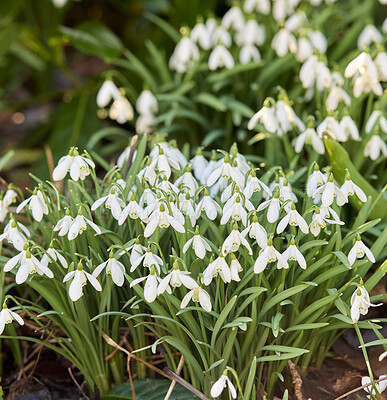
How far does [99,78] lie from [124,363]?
1606mm

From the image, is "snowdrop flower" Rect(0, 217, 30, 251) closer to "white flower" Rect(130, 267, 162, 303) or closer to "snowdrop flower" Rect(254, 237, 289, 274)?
"white flower" Rect(130, 267, 162, 303)

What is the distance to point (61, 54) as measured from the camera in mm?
2836

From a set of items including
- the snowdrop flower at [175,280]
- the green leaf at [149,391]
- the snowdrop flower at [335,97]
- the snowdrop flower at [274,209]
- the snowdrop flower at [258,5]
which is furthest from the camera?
the snowdrop flower at [258,5]

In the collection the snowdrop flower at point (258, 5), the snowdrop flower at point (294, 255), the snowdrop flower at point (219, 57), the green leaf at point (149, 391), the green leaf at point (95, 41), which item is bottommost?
the green leaf at point (149, 391)

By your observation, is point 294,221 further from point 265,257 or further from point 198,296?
point 198,296

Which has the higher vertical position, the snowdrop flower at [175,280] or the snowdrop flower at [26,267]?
the snowdrop flower at [175,280]

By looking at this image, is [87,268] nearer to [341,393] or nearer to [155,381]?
[155,381]

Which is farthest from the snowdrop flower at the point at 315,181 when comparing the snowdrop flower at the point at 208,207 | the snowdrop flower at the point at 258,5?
the snowdrop flower at the point at 258,5

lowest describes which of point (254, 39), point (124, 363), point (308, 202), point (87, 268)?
point (124, 363)

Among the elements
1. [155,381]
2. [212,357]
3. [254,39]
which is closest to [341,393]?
[212,357]

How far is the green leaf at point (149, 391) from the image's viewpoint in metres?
1.45

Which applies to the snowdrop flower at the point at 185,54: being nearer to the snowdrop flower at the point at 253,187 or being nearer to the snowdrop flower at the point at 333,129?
the snowdrop flower at the point at 333,129

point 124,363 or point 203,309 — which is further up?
point 203,309

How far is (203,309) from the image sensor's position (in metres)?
1.28
